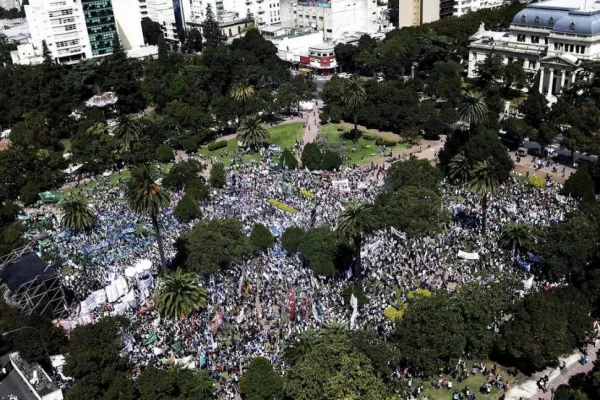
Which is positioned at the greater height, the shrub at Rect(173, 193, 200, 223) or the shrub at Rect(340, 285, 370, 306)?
the shrub at Rect(173, 193, 200, 223)

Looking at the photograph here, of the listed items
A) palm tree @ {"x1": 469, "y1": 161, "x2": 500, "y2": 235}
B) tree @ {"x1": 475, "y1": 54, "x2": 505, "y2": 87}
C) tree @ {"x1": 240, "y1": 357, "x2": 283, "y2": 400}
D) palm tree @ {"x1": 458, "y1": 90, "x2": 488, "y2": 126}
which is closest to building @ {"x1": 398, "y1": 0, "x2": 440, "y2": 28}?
tree @ {"x1": 475, "y1": 54, "x2": 505, "y2": 87}

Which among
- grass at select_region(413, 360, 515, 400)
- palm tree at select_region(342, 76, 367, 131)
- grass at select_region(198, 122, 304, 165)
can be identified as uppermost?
palm tree at select_region(342, 76, 367, 131)

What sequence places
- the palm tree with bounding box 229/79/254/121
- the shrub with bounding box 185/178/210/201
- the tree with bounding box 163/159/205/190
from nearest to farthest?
the shrub with bounding box 185/178/210/201 < the tree with bounding box 163/159/205/190 < the palm tree with bounding box 229/79/254/121

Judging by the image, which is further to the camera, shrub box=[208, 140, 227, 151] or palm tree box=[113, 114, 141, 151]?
shrub box=[208, 140, 227, 151]

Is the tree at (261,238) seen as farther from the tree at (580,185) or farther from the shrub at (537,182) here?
the tree at (580,185)

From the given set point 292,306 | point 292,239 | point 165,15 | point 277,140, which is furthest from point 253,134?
point 165,15

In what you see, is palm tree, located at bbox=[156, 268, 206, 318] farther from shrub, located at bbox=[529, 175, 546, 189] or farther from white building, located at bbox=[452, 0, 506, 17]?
white building, located at bbox=[452, 0, 506, 17]

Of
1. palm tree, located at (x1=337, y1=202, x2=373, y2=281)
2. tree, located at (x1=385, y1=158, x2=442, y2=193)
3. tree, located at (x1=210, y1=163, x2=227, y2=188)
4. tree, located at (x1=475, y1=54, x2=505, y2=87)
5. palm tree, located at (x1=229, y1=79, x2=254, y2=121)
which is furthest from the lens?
tree, located at (x1=475, y1=54, x2=505, y2=87)
